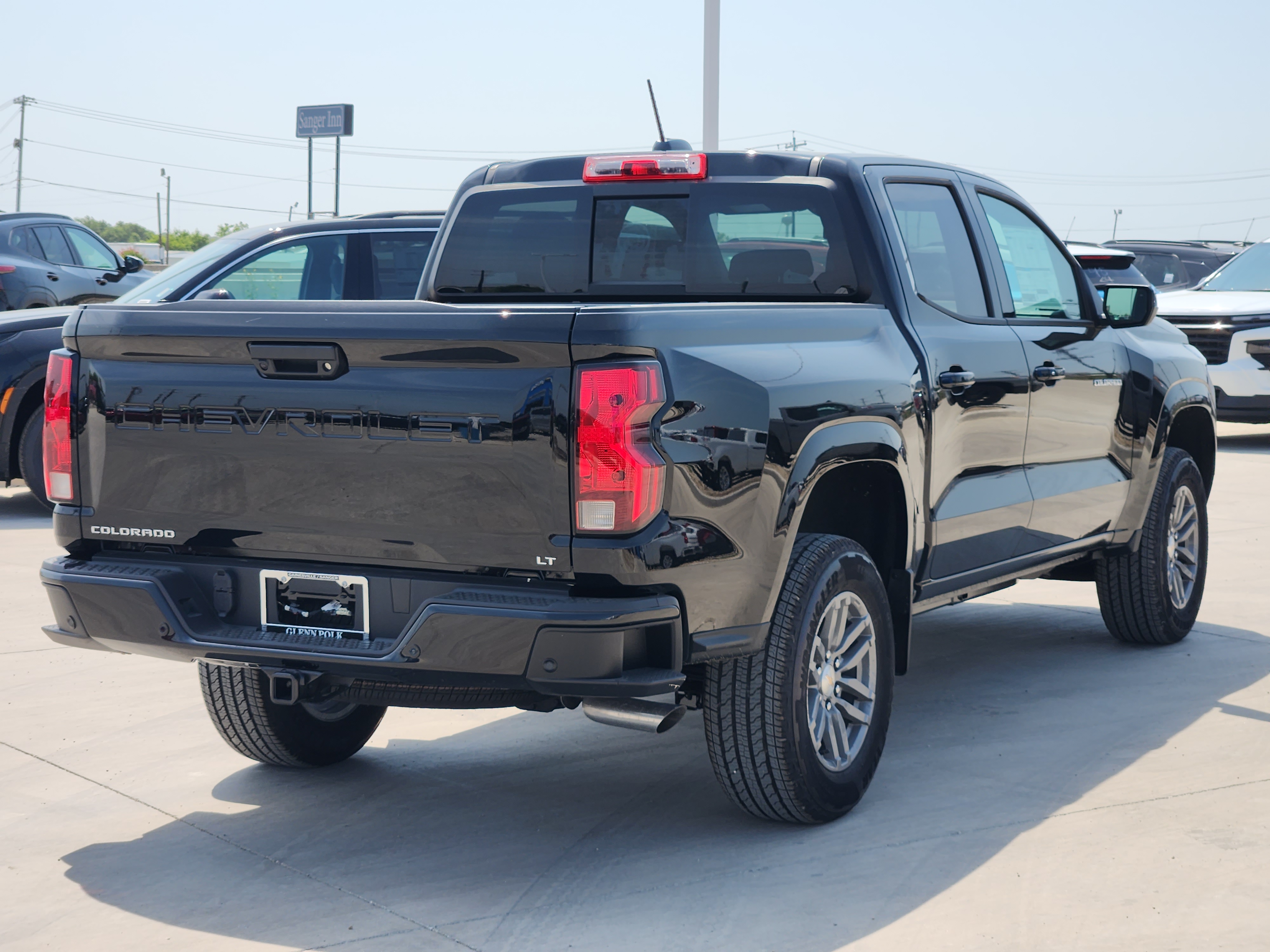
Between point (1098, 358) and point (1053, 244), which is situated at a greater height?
point (1053, 244)

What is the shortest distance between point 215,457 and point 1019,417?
9.23 ft

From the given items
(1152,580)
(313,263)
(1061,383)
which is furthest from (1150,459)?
(313,263)

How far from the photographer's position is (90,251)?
16.1 metres

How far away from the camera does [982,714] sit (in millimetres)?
5441

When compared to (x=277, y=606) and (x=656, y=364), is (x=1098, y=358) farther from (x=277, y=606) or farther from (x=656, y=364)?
(x=277, y=606)

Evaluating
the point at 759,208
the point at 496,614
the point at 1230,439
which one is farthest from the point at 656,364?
the point at 1230,439

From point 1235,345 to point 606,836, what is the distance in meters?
11.9

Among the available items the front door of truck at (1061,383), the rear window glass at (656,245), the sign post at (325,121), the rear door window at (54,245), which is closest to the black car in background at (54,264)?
the rear door window at (54,245)

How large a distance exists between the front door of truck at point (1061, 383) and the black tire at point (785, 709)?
4.89 feet

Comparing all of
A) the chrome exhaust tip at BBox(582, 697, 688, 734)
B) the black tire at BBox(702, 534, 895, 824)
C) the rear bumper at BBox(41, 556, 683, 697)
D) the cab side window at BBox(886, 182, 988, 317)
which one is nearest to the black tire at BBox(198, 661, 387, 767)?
the rear bumper at BBox(41, 556, 683, 697)

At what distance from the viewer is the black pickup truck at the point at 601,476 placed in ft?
11.2

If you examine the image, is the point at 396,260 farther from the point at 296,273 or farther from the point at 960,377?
the point at 960,377

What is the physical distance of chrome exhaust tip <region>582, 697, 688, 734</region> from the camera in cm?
355

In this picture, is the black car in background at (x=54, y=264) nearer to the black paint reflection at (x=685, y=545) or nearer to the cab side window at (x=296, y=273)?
the cab side window at (x=296, y=273)
